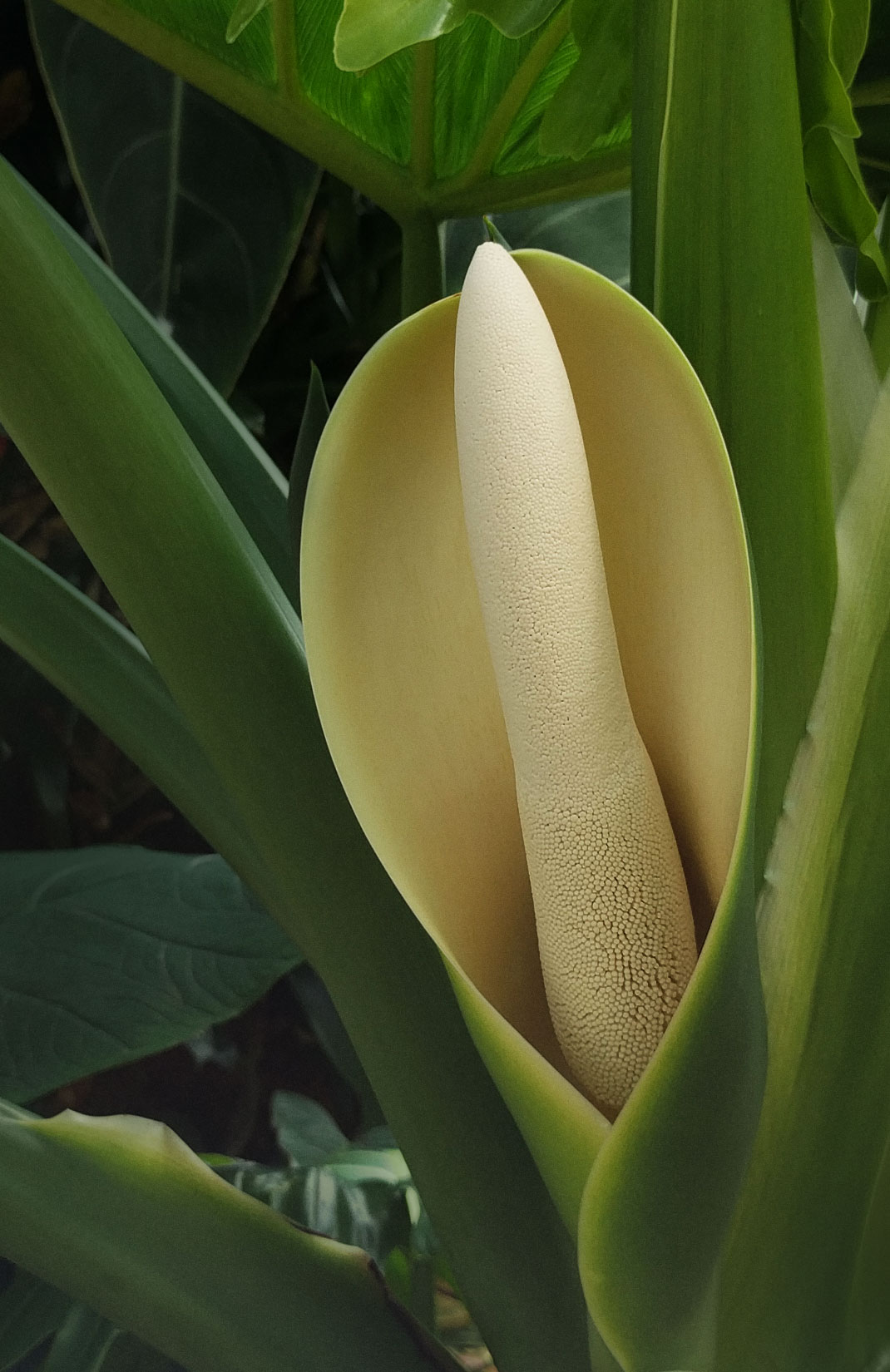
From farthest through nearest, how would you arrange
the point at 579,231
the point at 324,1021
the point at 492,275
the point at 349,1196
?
the point at 324,1021 < the point at 579,231 < the point at 349,1196 < the point at 492,275

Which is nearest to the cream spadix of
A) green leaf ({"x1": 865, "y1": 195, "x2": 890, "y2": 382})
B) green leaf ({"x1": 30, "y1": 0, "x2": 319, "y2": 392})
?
green leaf ({"x1": 865, "y1": 195, "x2": 890, "y2": 382})

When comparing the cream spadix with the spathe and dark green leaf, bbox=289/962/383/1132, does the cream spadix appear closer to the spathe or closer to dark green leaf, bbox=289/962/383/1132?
the spathe

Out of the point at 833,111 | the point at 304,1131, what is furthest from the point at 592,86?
the point at 304,1131

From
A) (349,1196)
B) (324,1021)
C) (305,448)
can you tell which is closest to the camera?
(305,448)

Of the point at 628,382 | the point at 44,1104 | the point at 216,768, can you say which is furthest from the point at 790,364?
the point at 44,1104

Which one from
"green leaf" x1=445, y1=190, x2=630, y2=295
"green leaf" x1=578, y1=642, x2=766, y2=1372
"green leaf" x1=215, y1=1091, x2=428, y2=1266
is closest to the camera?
"green leaf" x1=578, y1=642, x2=766, y2=1372

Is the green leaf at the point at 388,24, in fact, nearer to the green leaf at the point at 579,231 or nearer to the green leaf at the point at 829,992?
the green leaf at the point at 829,992

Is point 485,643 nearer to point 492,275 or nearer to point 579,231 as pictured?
point 492,275
